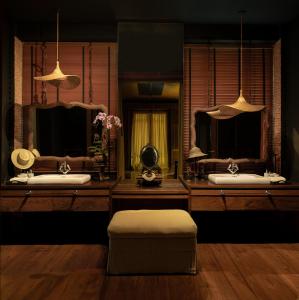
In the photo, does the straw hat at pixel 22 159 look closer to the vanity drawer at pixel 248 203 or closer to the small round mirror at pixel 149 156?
the small round mirror at pixel 149 156

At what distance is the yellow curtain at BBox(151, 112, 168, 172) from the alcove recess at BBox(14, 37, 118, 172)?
0.49m

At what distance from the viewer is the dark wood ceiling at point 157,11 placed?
3172mm

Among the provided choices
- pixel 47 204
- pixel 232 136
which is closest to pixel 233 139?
pixel 232 136

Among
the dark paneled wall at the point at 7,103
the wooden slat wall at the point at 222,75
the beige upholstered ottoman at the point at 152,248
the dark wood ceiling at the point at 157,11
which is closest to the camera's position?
the beige upholstered ottoman at the point at 152,248

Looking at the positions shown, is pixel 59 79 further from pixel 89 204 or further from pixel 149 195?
pixel 149 195

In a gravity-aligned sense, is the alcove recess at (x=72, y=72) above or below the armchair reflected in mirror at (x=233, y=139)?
above

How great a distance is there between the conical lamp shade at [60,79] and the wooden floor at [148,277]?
1.62 metres

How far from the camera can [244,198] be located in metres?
3.13

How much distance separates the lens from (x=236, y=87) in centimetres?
381

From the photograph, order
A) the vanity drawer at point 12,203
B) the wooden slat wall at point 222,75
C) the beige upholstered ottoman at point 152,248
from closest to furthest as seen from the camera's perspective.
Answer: the beige upholstered ottoman at point 152,248 < the vanity drawer at point 12,203 < the wooden slat wall at point 222,75

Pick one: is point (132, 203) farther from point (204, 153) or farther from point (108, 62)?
point (108, 62)

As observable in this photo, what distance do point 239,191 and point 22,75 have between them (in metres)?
2.62

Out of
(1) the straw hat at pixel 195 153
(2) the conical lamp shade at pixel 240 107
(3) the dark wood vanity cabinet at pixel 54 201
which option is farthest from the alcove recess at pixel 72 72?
(2) the conical lamp shade at pixel 240 107

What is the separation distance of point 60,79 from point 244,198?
210cm
